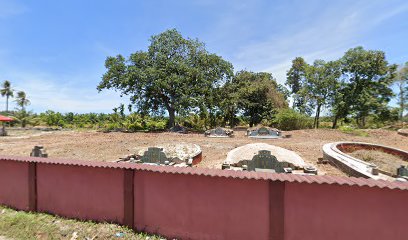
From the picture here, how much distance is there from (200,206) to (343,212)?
3013 mm

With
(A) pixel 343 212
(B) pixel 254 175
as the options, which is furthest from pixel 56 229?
(A) pixel 343 212

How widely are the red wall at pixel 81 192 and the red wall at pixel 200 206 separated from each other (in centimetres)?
68

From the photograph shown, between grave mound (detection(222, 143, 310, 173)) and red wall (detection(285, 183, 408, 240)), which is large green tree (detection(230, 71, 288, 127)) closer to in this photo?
grave mound (detection(222, 143, 310, 173))

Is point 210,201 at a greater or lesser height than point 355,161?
greater

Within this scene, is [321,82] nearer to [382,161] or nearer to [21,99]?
Answer: [382,161]

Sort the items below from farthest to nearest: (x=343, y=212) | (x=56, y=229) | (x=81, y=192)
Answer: (x=81, y=192), (x=56, y=229), (x=343, y=212)

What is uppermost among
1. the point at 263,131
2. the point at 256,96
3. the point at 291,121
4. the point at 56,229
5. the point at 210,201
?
the point at 256,96

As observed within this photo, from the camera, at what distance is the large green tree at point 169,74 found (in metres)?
29.6

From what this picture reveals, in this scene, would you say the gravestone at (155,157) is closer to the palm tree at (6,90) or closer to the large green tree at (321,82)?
the large green tree at (321,82)

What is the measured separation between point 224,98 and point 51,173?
28.6 metres

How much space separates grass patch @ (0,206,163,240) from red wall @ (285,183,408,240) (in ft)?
11.0

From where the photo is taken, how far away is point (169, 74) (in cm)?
3067

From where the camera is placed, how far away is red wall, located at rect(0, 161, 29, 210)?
23.7 feet

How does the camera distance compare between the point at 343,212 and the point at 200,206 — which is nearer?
the point at 343,212
